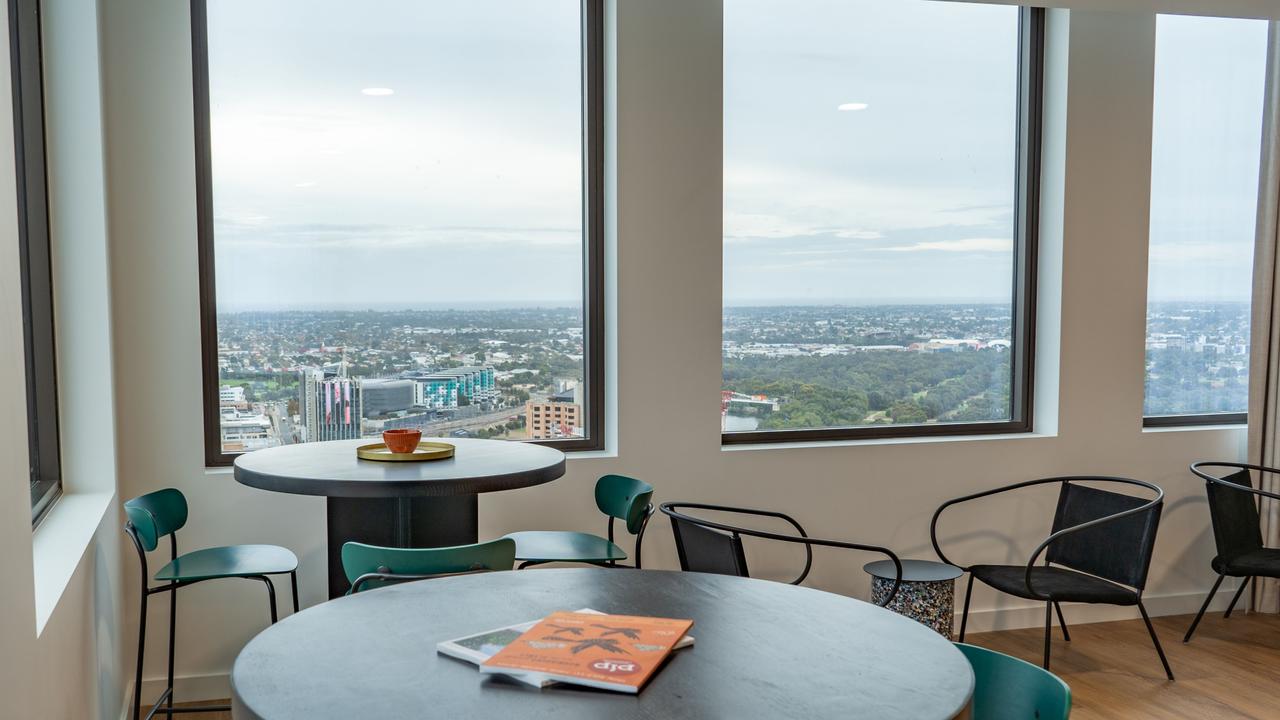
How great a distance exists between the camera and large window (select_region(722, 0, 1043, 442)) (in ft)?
15.3

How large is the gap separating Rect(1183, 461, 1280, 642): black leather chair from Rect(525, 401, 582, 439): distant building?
107 inches

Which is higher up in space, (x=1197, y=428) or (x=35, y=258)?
(x=35, y=258)

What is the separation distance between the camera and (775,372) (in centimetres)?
473

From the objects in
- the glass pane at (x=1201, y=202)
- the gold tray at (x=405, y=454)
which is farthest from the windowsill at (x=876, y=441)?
the gold tray at (x=405, y=454)

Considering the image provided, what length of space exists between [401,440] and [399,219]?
4.05 feet

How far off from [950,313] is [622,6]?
6.77ft

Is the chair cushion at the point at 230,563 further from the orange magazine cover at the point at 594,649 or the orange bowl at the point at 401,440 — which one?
the orange magazine cover at the point at 594,649

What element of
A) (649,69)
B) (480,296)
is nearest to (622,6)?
(649,69)

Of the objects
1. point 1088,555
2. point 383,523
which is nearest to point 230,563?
point 383,523

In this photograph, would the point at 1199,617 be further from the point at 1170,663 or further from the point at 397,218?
the point at 397,218

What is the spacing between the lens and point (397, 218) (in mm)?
4238

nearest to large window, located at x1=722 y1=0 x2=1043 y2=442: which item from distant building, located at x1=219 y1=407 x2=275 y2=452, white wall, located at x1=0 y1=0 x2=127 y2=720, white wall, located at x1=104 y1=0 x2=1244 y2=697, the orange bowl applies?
white wall, located at x1=104 y1=0 x2=1244 y2=697

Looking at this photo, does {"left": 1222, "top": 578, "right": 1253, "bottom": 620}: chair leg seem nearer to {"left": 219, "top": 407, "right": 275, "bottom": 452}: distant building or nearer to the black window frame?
{"left": 219, "top": 407, "right": 275, "bottom": 452}: distant building

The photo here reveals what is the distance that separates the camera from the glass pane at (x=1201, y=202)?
5086 millimetres
